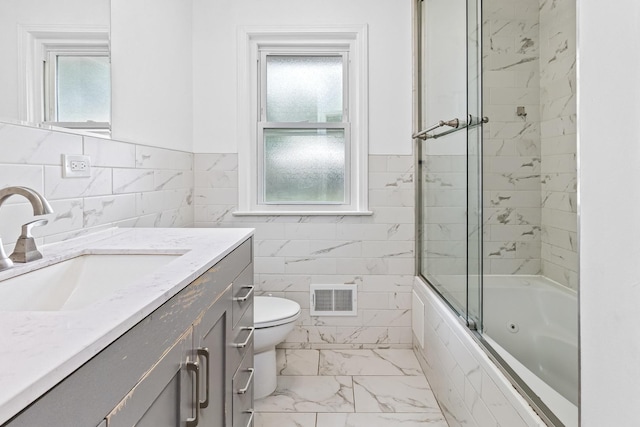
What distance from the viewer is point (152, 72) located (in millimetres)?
2193

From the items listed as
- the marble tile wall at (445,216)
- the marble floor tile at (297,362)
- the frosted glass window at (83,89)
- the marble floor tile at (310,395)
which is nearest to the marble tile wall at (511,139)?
the marble tile wall at (445,216)

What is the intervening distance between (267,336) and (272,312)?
0.14 metres

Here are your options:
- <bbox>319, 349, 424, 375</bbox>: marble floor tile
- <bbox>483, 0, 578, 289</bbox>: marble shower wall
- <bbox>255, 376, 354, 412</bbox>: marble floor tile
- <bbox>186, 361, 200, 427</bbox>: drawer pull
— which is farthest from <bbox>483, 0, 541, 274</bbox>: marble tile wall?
<bbox>186, 361, 200, 427</bbox>: drawer pull

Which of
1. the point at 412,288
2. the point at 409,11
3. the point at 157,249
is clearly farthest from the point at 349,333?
the point at 409,11

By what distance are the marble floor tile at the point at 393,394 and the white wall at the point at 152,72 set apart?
5.43 feet

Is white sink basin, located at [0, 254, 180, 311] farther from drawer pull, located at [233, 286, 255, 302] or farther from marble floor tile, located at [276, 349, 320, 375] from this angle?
marble floor tile, located at [276, 349, 320, 375]

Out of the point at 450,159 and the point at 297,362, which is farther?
the point at 297,362

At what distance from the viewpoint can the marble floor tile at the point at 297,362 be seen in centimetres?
249

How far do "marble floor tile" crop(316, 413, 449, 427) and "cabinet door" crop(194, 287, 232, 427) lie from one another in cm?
78

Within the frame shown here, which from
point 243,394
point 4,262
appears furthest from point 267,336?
point 4,262

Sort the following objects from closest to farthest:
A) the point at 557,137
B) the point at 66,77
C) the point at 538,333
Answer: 1. the point at 66,77
2. the point at 538,333
3. the point at 557,137

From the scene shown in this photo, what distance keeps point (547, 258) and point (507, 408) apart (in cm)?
102

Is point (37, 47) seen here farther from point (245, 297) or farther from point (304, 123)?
point (304, 123)

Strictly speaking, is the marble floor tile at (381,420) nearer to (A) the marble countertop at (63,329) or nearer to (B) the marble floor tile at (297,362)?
(B) the marble floor tile at (297,362)
